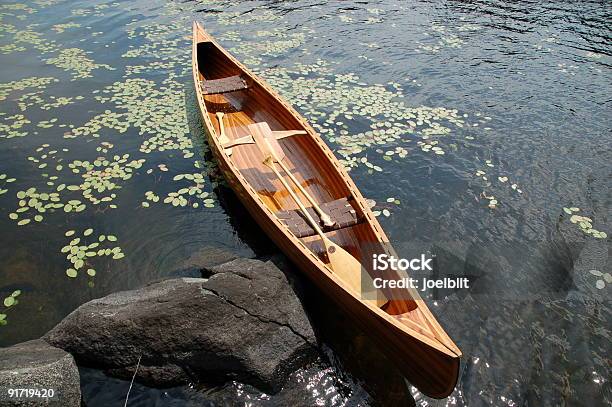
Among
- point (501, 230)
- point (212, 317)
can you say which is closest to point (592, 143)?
point (501, 230)

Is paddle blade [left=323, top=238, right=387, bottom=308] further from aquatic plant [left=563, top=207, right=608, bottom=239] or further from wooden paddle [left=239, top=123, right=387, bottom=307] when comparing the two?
aquatic plant [left=563, top=207, right=608, bottom=239]

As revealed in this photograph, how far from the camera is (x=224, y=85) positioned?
9648 millimetres

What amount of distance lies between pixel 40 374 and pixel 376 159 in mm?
6507

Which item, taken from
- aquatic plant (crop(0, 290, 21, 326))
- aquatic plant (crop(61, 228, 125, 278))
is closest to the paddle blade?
aquatic plant (crop(61, 228, 125, 278))

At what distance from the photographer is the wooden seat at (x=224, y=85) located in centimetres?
944

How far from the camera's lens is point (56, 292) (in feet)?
19.7

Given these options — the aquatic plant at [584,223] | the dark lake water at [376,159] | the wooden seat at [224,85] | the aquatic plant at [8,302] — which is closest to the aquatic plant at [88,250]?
the dark lake water at [376,159]

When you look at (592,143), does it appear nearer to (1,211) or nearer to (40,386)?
(40,386)

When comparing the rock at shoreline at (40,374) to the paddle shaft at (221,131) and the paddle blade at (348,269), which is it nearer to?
the paddle blade at (348,269)

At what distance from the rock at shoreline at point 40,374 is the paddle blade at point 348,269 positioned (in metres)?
3.11

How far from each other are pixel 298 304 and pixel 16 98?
30.2ft

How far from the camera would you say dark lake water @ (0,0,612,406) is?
222 inches

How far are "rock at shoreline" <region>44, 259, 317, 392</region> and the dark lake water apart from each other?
9.7 inches

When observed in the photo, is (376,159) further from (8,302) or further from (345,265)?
(8,302)
